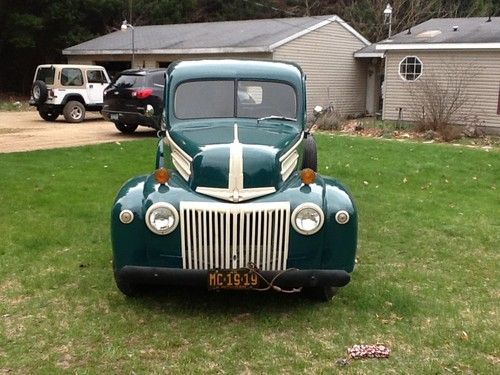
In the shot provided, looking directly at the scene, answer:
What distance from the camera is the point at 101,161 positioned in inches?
451

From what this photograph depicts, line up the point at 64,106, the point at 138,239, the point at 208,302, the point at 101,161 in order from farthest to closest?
the point at 64,106 → the point at 101,161 → the point at 208,302 → the point at 138,239

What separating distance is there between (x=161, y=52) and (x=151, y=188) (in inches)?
819

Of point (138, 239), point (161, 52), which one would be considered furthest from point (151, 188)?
point (161, 52)

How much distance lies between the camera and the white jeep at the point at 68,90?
758 inches

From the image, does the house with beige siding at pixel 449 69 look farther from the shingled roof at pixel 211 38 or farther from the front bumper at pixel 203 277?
the front bumper at pixel 203 277

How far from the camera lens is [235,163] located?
4.46 metres

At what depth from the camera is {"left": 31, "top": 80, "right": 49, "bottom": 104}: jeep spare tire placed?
19.2 metres

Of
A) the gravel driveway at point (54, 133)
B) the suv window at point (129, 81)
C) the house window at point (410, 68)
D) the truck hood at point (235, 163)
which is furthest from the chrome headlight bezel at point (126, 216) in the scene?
the house window at point (410, 68)

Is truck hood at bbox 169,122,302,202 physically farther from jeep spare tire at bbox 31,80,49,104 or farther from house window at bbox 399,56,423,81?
house window at bbox 399,56,423,81

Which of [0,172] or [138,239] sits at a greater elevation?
[138,239]

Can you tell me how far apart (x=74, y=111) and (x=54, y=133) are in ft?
10.7

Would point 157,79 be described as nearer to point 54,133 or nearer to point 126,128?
point 126,128

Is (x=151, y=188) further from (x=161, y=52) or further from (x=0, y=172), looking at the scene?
(x=161, y=52)

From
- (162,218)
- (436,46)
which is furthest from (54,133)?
(162,218)
